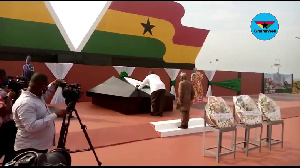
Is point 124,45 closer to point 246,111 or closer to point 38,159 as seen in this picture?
point 246,111

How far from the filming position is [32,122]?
238 centimetres

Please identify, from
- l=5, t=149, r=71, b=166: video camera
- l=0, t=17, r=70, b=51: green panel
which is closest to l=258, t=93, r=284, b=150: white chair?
l=5, t=149, r=71, b=166: video camera

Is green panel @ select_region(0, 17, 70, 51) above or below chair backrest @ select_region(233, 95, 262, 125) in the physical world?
above

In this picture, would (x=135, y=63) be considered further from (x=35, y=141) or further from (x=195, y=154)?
(x=35, y=141)

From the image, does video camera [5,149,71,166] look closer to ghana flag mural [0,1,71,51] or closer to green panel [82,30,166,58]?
ghana flag mural [0,1,71,51]

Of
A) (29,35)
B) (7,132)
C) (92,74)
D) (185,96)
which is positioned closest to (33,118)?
(7,132)

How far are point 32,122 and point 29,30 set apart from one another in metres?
9.96

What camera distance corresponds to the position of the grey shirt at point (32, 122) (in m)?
2.38

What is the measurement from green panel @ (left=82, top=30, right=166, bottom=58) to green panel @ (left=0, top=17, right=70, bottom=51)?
1.56m

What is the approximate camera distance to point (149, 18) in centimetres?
1513

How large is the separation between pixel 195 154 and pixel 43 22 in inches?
376

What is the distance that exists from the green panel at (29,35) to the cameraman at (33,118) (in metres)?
9.56

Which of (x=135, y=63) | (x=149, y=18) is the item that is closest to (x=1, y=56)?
(x=135, y=63)

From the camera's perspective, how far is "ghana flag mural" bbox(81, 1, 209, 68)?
1352 centimetres
